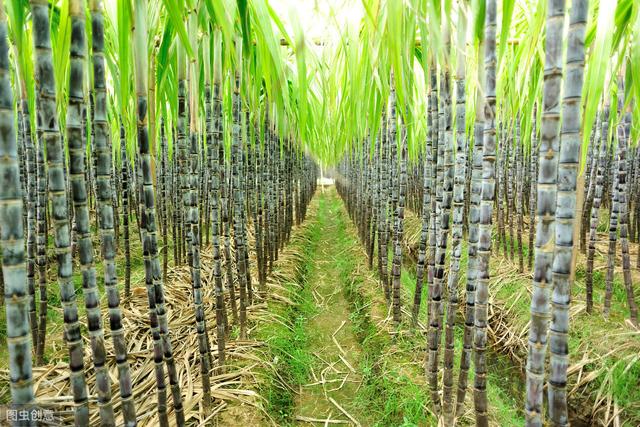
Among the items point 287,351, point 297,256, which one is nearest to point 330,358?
point 287,351

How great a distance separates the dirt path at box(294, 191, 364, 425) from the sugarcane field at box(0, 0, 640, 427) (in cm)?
2

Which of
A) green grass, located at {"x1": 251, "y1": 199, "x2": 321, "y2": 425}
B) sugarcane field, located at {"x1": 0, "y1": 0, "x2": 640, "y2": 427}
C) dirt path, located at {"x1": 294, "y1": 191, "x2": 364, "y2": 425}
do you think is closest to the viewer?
sugarcane field, located at {"x1": 0, "y1": 0, "x2": 640, "y2": 427}

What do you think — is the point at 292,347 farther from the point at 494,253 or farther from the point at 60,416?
the point at 494,253

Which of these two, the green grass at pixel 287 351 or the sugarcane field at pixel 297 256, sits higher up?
the sugarcane field at pixel 297 256

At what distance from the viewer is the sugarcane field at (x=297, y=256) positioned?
84 centimetres

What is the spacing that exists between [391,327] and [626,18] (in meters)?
2.16

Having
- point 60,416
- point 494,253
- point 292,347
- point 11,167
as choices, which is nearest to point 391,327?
point 292,347

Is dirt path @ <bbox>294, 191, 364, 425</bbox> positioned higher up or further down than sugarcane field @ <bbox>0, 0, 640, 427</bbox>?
further down

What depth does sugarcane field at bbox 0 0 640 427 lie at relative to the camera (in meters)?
0.84

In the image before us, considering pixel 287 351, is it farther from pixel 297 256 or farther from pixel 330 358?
pixel 297 256

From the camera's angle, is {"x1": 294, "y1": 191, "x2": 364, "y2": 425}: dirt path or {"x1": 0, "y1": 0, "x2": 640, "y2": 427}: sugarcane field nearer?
{"x1": 0, "y1": 0, "x2": 640, "y2": 427}: sugarcane field

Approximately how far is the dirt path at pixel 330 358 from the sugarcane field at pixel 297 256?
2 centimetres

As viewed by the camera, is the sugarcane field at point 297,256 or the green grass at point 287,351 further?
the green grass at point 287,351

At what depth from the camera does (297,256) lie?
15.3ft
